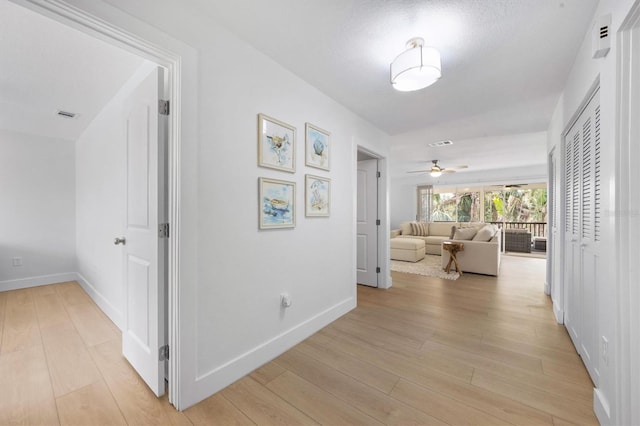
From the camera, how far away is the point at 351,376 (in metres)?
1.81

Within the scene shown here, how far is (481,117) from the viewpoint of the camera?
333 cm

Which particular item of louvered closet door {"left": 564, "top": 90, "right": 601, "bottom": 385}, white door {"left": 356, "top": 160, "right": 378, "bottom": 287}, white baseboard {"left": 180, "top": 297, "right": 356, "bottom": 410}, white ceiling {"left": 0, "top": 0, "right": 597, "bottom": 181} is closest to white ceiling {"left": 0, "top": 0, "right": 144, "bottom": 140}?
white ceiling {"left": 0, "top": 0, "right": 597, "bottom": 181}

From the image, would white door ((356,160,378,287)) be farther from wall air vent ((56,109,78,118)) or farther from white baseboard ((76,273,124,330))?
wall air vent ((56,109,78,118))

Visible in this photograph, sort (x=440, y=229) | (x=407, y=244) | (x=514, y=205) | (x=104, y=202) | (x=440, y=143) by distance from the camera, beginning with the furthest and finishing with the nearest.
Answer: (x=514, y=205), (x=440, y=229), (x=407, y=244), (x=440, y=143), (x=104, y=202)

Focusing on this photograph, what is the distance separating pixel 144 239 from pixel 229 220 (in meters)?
0.55

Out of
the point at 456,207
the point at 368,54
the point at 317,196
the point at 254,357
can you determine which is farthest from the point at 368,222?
the point at 456,207

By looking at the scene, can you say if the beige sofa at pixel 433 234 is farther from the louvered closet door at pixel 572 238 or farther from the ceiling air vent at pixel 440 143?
the louvered closet door at pixel 572 238

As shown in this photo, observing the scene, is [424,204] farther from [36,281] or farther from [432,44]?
[36,281]

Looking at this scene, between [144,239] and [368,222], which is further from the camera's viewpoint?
[368,222]

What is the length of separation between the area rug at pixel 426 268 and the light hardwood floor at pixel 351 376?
1.67m

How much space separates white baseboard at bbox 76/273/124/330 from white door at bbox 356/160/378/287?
10.00 ft

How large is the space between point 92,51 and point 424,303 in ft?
13.4

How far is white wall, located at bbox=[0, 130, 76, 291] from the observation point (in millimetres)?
3682

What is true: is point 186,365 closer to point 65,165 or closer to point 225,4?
point 225,4
